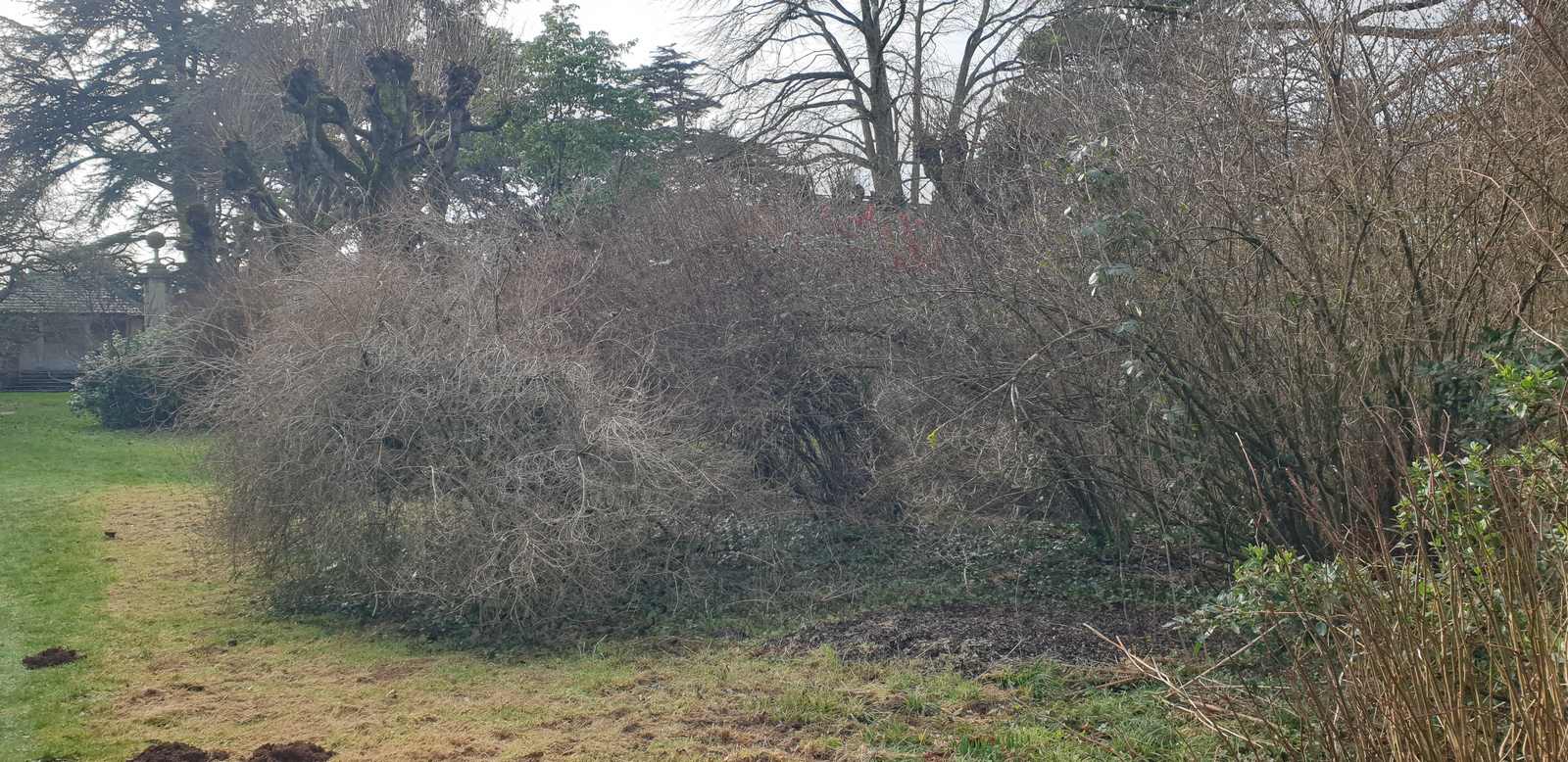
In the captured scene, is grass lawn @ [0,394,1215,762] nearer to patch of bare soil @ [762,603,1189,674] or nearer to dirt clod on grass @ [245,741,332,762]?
dirt clod on grass @ [245,741,332,762]

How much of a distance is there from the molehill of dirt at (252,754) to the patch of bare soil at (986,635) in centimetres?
270

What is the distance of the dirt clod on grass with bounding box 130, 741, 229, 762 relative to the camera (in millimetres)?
5277

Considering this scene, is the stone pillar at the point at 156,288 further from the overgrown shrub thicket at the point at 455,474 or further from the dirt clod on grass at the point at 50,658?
the dirt clod on grass at the point at 50,658

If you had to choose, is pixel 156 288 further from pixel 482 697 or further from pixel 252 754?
pixel 252 754

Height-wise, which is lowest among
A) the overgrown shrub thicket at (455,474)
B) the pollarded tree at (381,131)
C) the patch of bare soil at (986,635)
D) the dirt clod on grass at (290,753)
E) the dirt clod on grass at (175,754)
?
the patch of bare soil at (986,635)

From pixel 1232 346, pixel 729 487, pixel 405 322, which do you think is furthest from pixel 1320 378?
pixel 405 322

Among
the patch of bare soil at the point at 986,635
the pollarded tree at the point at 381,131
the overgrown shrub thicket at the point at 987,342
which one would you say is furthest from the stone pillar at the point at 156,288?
the patch of bare soil at the point at 986,635

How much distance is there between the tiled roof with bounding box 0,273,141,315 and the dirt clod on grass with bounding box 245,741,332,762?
85.9 feet

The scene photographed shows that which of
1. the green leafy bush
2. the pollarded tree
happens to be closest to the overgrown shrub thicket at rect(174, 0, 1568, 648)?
the pollarded tree

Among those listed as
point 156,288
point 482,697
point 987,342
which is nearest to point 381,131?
point 987,342

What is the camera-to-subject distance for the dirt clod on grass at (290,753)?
17.4 feet

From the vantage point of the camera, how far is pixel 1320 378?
5.87m

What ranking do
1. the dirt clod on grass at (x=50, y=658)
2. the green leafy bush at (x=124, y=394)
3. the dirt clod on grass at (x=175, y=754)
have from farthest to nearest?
the green leafy bush at (x=124, y=394) < the dirt clod on grass at (x=50, y=658) < the dirt clod on grass at (x=175, y=754)

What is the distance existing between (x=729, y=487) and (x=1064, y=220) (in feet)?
10.8
